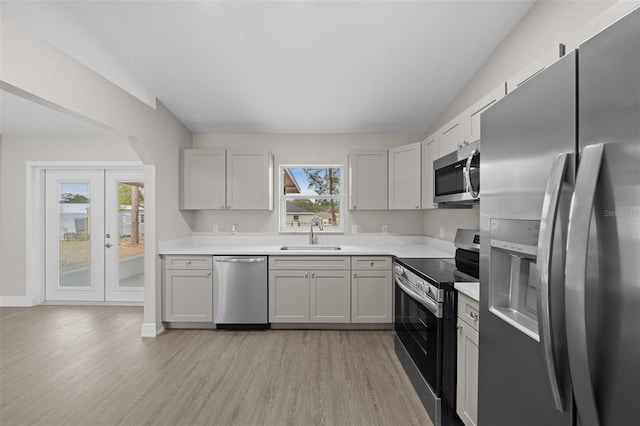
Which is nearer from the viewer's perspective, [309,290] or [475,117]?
[475,117]

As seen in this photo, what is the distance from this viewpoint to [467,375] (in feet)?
5.55

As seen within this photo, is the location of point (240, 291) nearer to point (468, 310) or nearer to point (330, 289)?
point (330, 289)

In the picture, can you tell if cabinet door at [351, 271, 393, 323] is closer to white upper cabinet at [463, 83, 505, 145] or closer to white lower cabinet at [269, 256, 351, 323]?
white lower cabinet at [269, 256, 351, 323]

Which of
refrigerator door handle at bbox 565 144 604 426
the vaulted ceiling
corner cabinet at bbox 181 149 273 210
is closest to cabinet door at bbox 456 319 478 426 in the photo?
refrigerator door handle at bbox 565 144 604 426

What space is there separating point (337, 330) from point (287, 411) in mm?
1527

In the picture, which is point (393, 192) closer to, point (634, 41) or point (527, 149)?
point (527, 149)

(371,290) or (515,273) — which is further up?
(515,273)

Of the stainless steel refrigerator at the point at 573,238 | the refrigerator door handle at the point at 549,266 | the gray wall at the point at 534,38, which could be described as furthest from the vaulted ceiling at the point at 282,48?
the refrigerator door handle at the point at 549,266

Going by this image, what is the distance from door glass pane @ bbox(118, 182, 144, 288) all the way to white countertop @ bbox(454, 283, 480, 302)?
4584mm

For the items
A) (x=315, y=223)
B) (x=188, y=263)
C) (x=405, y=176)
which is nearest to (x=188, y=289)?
(x=188, y=263)

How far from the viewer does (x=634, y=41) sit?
606 millimetres

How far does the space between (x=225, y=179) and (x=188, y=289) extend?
1.44 meters

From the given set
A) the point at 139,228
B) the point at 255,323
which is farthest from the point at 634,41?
the point at 139,228

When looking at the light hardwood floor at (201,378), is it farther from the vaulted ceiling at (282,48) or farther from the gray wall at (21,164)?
the vaulted ceiling at (282,48)
